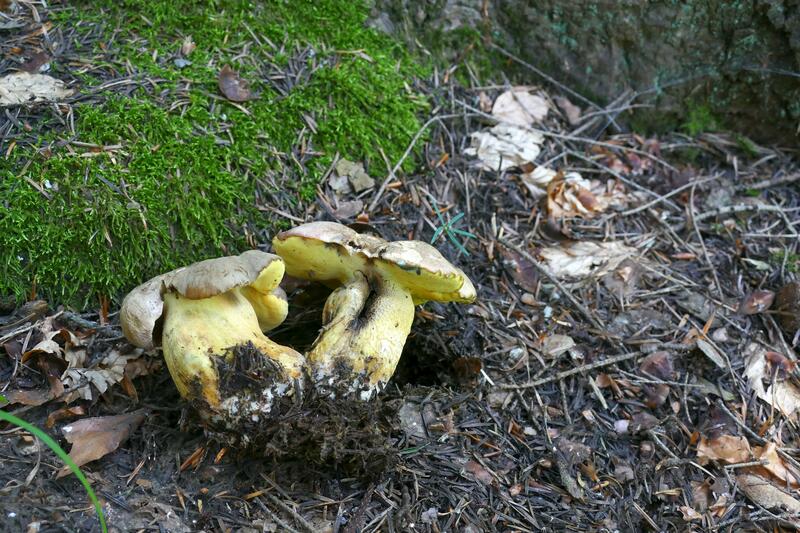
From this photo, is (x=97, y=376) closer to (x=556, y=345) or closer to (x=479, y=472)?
(x=479, y=472)

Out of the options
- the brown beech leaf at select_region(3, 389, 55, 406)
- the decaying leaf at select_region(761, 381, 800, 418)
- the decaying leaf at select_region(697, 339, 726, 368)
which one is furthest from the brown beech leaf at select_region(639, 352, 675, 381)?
the brown beech leaf at select_region(3, 389, 55, 406)

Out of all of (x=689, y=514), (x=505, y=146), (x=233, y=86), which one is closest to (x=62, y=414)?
(x=233, y=86)

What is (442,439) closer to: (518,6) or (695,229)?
(695,229)

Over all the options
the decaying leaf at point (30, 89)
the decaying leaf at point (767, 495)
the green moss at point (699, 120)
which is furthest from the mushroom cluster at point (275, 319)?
the green moss at point (699, 120)

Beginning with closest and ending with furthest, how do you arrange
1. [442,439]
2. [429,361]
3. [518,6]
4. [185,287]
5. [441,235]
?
[185,287]
[442,439]
[429,361]
[441,235]
[518,6]

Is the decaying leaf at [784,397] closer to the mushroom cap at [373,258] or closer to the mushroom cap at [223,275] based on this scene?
the mushroom cap at [373,258]

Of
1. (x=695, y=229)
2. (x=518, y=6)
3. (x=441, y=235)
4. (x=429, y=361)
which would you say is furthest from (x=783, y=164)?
(x=429, y=361)
